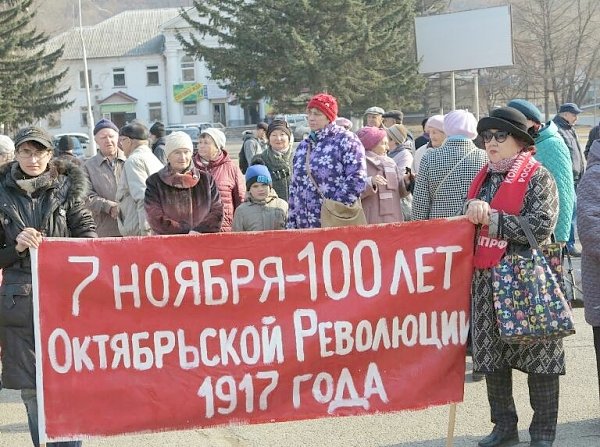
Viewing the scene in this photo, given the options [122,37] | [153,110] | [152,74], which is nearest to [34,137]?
[153,110]

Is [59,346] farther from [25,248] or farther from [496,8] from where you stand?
[496,8]

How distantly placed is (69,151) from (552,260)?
680 cm

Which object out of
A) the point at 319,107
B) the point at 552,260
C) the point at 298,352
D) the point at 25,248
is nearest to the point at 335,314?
the point at 298,352

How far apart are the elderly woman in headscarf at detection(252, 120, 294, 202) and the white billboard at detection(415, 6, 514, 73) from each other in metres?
25.6

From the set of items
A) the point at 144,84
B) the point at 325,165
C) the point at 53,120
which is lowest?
the point at 325,165

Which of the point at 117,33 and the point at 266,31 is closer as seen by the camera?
the point at 266,31

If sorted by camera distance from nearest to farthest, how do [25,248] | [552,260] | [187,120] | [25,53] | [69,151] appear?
[25,248]
[552,260]
[69,151]
[25,53]
[187,120]

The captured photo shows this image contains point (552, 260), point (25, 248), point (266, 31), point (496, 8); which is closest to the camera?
point (25, 248)

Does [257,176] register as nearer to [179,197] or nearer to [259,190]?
[259,190]

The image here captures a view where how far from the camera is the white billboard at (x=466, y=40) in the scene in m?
33.5

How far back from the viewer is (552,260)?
4.47 metres

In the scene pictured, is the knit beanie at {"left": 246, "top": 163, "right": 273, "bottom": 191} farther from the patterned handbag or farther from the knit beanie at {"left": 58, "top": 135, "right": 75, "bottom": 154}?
the knit beanie at {"left": 58, "top": 135, "right": 75, "bottom": 154}

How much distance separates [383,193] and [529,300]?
2653mm

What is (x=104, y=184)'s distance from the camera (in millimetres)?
7652
